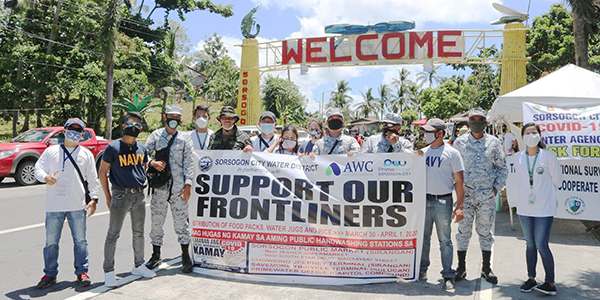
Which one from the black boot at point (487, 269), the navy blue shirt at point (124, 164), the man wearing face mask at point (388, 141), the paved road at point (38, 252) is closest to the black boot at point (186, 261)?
the paved road at point (38, 252)

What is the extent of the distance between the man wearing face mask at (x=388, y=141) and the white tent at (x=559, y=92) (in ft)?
11.4

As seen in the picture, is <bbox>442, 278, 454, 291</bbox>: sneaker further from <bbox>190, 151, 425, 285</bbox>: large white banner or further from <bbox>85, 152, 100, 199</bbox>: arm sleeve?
<bbox>85, 152, 100, 199</bbox>: arm sleeve

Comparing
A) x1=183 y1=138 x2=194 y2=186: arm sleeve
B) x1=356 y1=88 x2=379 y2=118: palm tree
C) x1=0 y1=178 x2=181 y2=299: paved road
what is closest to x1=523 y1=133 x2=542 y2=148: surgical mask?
x1=183 y1=138 x2=194 y2=186: arm sleeve

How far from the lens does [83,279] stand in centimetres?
450

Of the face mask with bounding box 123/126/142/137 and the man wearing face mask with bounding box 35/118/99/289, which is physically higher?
the face mask with bounding box 123/126/142/137

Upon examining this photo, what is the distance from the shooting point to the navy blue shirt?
4.57 m

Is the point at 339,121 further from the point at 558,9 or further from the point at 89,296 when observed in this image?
the point at 558,9

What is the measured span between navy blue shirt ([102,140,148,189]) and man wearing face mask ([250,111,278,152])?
177 centimetres

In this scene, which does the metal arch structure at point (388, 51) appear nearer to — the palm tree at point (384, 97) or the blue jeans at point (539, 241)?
the blue jeans at point (539, 241)

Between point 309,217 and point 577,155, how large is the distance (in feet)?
15.5

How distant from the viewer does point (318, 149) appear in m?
5.39

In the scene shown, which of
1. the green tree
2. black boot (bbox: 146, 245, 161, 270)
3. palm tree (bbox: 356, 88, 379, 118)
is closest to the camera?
black boot (bbox: 146, 245, 161, 270)

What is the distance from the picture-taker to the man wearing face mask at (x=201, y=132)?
5.57 metres

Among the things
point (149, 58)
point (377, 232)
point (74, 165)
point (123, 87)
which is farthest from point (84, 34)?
point (377, 232)
